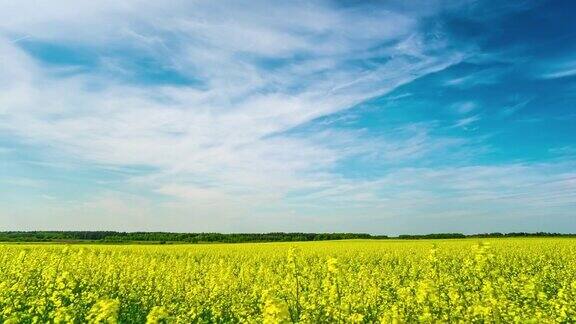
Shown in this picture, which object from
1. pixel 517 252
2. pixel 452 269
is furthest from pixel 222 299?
pixel 517 252

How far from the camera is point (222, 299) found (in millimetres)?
15523

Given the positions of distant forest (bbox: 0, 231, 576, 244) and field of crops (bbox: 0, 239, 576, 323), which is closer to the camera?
field of crops (bbox: 0, 239, 576, 323)

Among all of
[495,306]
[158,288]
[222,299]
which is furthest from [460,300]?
[158,288]

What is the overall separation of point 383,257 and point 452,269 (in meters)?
7.27

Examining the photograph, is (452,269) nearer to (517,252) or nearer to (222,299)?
(517,252)

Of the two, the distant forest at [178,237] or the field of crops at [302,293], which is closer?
the field of crops at [302,293]

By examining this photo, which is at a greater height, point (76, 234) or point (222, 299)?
point (76, 234)

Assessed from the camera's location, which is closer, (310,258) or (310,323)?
(310,323)

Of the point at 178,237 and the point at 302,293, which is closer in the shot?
the point at 302,293

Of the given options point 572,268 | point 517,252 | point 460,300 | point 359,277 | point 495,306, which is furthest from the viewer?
point 517,252

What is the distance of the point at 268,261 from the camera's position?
3130 centimetres

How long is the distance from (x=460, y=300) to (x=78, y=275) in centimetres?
1637

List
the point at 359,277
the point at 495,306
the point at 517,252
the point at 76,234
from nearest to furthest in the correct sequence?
1. the point at 495,306
2. the point at 359,277
3. the point at 517,252
4. the point at 76,234

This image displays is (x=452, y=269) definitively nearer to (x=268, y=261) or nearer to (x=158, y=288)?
(x=268, y=261)
